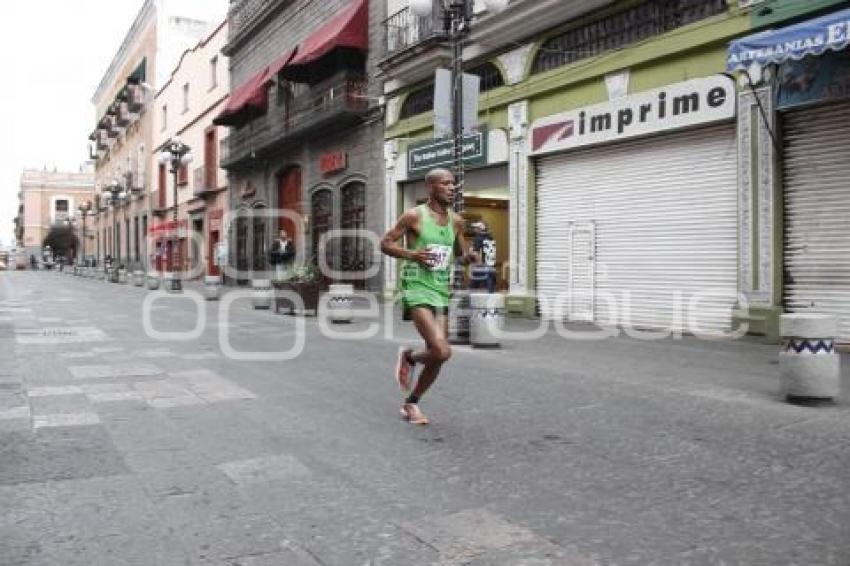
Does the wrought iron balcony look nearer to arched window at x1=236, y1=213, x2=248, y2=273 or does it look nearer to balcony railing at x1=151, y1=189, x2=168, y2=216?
balcony railing at x1=151, y1=189, x2=168, y2=216

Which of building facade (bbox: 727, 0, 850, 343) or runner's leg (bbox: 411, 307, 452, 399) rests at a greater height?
building facade (bbox: 727, 0, 850, 343)

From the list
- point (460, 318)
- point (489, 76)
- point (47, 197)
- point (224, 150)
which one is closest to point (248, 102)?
point (224, 150)

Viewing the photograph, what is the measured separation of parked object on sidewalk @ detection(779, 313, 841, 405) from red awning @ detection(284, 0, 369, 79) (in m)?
17.4

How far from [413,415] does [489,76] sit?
12.8 meters

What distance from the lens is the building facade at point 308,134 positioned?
867 inches

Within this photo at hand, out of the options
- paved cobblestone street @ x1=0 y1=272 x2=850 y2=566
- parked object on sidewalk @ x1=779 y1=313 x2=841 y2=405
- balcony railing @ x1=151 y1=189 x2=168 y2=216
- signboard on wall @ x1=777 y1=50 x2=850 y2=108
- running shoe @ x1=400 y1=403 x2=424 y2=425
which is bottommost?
paved cobblestone street @ x1=0 y1=272 x2=850 y2=566

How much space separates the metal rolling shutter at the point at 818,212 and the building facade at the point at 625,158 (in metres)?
0.29

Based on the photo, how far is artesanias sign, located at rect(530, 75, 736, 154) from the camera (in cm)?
1168

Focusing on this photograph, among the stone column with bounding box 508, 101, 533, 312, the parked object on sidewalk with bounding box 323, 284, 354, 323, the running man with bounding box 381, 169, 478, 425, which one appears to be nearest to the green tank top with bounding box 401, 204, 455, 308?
the running man with bounding box 381, 169, 478, 425

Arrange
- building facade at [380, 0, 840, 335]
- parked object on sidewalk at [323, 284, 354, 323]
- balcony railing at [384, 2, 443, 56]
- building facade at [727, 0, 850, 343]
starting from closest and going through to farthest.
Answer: building facade at [727, 0, 850, 343], building facade at [380, 0, 840, 335], parked object on sidewalk at [323, 284, 354, 323], balcony railing at [384, 2, 443, 56]

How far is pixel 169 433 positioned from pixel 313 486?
176 cm

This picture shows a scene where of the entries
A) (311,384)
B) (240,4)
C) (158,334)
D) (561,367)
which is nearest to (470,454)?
(311,384)

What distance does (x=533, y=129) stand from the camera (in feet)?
51.1

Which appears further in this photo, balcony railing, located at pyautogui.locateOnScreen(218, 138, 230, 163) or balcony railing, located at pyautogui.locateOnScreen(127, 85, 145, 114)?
balcony railing, located at pyautogui.locateOnScreen(127, 85, 145, 114)
